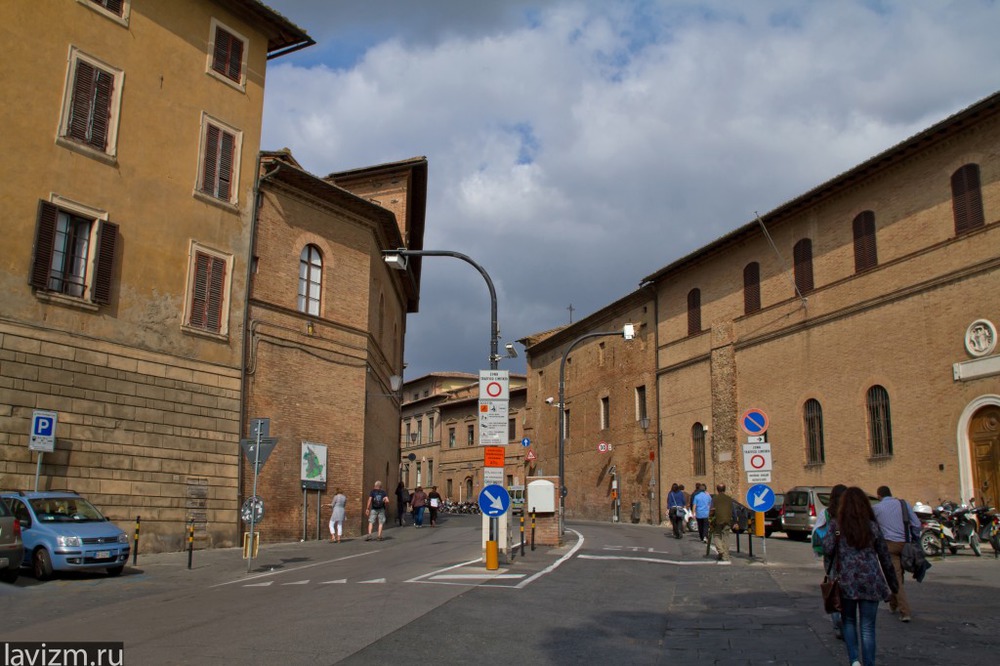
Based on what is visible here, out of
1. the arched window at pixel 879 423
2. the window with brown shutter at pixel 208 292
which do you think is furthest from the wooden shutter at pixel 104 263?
the arched window at pixel 879 423

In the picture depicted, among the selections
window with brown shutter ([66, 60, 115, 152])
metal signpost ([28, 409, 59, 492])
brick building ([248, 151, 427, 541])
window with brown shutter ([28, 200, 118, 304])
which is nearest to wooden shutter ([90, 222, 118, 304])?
window with brown shutter ([28, 200, 118, 304])

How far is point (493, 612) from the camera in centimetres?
1007

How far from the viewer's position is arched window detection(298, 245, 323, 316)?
25.3 meters

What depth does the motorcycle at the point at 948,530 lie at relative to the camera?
60.3ft

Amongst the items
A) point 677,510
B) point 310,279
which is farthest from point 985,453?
point 310,279

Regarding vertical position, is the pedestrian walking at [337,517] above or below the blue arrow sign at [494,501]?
below

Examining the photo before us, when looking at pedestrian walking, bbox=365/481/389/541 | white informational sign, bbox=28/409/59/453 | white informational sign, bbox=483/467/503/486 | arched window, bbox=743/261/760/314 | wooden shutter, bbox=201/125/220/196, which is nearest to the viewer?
white informational sign, bbox=483/467/503/486

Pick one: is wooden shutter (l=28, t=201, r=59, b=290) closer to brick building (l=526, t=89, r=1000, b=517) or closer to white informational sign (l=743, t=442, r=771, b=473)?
white informational sign (l=743, t=442, r=771, b=473)

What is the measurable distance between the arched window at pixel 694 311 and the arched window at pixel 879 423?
35.3 ft

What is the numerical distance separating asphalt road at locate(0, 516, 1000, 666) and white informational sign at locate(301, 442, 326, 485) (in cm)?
656

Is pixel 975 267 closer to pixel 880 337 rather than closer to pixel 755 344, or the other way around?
pixel 880 337

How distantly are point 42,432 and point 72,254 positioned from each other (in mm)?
4346

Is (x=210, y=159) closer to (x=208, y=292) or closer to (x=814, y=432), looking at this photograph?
(x=208, y=292)

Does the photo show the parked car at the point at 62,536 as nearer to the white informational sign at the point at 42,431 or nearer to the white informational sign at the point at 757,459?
the white informational sign at the point at 42,431
